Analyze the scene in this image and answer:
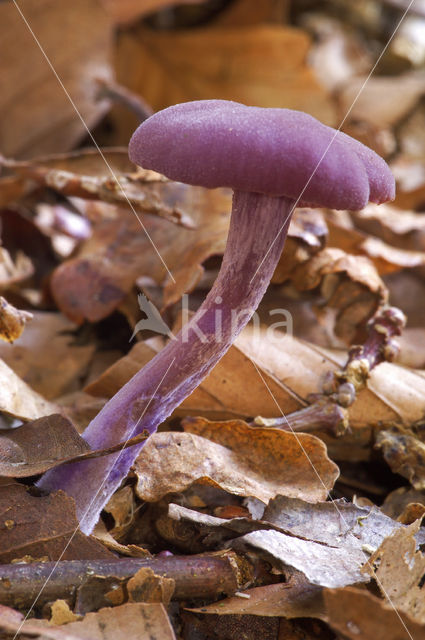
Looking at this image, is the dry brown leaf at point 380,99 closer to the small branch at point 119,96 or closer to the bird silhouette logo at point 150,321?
the small branch at point 119,96

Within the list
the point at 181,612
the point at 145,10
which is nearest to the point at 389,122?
the point at 145,10

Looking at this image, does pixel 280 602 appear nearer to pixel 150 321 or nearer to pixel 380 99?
pixel 150 321

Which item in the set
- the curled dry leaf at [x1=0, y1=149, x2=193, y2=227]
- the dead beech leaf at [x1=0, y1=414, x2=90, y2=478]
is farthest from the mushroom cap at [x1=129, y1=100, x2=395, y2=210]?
the curled dry leaf at [x1=0, y1=149, x2=193, y2=227]

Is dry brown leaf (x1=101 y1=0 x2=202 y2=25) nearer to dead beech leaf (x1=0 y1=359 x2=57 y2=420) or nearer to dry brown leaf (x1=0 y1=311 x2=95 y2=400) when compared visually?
dry brown leaf (x1=0 y1=311 x2=95 y2=400)

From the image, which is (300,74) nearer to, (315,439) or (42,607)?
(315,439)

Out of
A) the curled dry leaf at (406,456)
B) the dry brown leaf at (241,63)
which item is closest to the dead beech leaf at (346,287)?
the curled dry leaf at (406,456)
